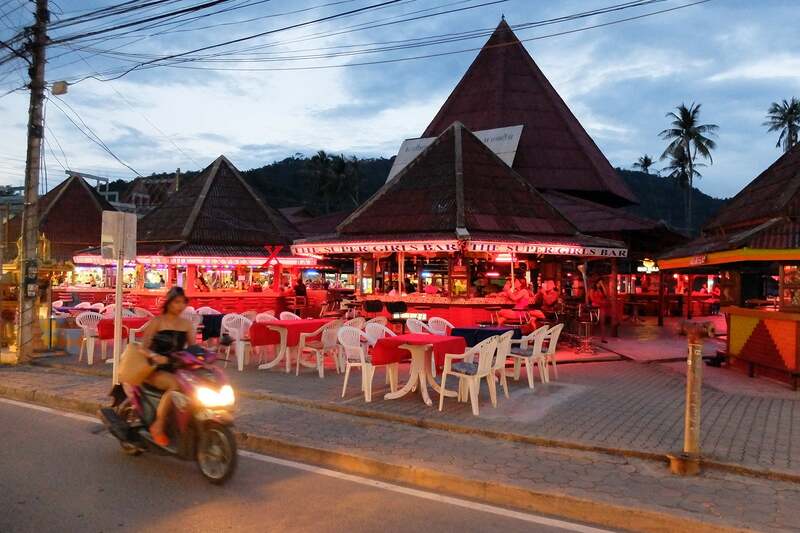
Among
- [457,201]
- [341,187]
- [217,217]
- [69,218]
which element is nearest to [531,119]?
[457,201]

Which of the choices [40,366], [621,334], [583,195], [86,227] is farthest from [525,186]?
[86,227]

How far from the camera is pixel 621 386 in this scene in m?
10.7

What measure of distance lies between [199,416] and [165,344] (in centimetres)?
83

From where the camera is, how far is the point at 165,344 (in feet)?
19.7

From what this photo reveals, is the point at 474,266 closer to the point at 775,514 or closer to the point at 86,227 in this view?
the point at 775,514

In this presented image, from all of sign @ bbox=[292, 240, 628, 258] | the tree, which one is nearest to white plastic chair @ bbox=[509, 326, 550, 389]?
sign @ bbox=[292, 240, 628, 258]

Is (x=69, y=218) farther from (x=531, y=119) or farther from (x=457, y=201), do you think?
(x=457, y=201)

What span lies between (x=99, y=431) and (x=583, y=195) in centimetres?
2301

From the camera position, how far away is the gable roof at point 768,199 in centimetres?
1196

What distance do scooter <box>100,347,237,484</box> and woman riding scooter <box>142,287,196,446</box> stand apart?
2.6 inches

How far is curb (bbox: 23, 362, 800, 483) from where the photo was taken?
19.5 feet

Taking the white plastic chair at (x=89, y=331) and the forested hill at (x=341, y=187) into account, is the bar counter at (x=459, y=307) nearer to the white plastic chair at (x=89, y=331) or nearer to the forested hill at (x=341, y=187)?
the white plastic chair at (x=89, y=331)

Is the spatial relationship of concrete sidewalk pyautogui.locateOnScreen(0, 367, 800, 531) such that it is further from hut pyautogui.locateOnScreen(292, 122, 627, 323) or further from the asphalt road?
hut pyautogui.locateOnScreen(292, 122, 627, 323)

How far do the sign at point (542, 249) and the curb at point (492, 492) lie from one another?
9225 millimetres
